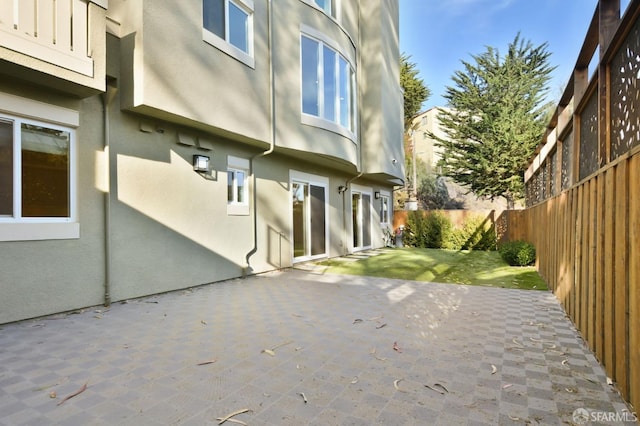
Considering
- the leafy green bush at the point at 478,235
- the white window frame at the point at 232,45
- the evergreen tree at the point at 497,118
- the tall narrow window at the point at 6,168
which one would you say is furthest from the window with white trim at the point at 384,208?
the tall narrow window at the point at 6,168

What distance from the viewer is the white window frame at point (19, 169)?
4.97 meters

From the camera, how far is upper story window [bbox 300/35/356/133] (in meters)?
10.1

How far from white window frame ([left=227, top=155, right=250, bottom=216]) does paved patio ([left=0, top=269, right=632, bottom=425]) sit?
3021 mm

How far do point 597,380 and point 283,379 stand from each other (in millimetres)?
2894

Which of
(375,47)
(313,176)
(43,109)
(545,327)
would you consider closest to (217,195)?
(43,109)

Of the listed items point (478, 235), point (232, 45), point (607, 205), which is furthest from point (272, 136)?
point (478, 235)

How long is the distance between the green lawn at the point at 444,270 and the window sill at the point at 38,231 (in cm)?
631

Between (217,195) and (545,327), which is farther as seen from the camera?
(217,195)

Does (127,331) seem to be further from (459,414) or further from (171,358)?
(459,414)

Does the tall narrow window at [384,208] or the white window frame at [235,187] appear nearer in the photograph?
the white window frame at [235,187]

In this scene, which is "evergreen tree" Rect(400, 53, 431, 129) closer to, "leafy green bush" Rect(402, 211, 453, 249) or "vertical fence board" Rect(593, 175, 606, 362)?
"leafy green bush" Rect(402, 211, 453, 249)

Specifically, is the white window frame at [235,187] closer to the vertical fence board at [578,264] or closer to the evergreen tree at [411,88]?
the vertical fence board at [578,264]

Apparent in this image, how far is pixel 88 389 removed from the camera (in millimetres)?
3115

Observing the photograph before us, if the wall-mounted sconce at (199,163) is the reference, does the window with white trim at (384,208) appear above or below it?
below
